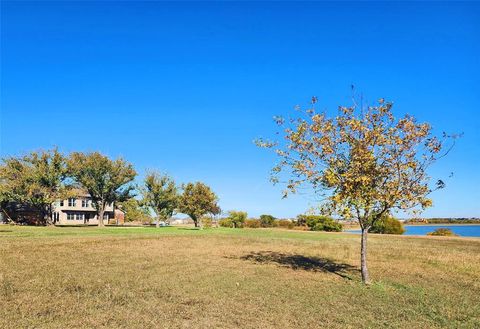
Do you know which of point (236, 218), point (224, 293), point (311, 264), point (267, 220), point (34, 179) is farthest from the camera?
point (267, 220)

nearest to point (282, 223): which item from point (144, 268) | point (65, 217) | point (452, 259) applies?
point (65, 217)

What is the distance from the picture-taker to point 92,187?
2781 inches

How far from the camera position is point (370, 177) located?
47.1ft

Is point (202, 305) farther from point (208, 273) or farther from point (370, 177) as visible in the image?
point (370, 177)

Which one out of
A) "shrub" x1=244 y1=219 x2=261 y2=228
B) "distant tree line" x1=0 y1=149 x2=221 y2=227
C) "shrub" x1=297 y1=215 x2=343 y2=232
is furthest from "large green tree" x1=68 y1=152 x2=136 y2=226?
"shrub" x1=297 y1=215 x2=343 y2=232

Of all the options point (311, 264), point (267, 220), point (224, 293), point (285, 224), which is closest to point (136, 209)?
point (267, 220)

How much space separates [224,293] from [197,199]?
52.9 m

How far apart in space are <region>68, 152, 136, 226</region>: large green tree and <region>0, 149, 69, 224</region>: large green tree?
2747mm

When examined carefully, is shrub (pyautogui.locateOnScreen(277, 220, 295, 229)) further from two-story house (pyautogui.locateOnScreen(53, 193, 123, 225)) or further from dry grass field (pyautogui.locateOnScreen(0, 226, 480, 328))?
dry grass field (pyautogui.locateOnScreen(0, 226, 480, 328))

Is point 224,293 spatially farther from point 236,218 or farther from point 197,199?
point 236,218

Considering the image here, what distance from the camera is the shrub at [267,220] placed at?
8462 cm

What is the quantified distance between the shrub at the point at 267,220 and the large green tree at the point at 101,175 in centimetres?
2852

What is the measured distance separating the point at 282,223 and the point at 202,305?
74343 mm

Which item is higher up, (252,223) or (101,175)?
(101,175)
